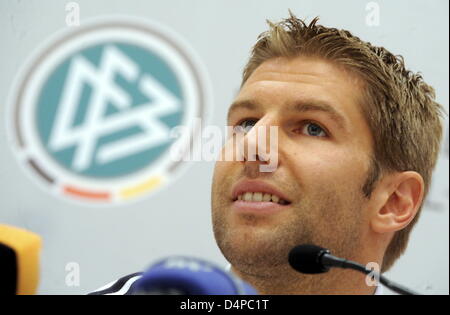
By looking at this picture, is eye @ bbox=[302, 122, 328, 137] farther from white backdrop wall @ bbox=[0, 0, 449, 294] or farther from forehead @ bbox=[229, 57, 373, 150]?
white backdrop wall @ bbox=[0, 0, 449, 294]

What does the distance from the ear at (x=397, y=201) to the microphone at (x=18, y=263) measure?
0.70 metres

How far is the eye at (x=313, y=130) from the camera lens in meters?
1.06

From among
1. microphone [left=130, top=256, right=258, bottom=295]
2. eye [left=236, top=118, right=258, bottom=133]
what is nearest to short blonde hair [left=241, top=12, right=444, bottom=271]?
eye [left=236, top=118, right=258, bottom=133]

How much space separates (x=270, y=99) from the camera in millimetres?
1068

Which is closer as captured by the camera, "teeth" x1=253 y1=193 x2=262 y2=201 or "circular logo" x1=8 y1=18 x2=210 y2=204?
"teeth" x1=253 y1=193 x2=262 y2=201

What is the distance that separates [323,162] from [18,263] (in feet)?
2.01

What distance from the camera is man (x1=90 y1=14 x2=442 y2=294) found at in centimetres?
99

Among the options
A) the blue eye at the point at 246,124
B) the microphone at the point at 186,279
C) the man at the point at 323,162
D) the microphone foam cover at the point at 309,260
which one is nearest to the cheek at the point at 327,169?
the man at the point at 323,162

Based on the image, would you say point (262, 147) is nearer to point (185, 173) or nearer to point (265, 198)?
point (265, 198)

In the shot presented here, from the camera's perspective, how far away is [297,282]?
102 cm

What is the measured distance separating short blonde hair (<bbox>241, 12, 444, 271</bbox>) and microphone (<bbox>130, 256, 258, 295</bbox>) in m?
0.61

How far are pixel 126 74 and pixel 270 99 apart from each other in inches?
14.7

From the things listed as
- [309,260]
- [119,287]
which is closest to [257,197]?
[309,260]

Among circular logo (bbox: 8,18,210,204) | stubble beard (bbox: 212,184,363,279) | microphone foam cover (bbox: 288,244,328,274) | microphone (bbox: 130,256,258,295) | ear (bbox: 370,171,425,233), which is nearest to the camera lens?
microphone (bbox: 130,256,258,295)
